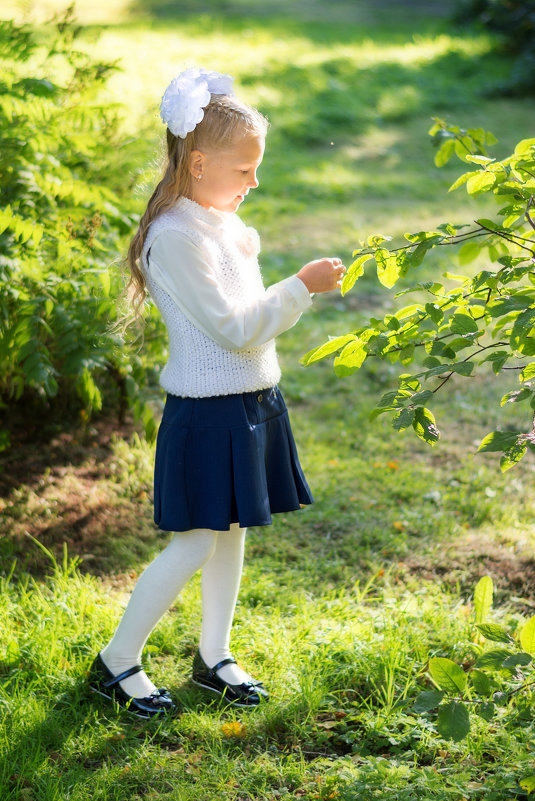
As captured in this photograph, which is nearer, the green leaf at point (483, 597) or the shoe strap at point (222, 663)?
the green leaf at point (483, 597)

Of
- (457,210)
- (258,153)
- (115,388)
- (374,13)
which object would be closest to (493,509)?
(115,388)

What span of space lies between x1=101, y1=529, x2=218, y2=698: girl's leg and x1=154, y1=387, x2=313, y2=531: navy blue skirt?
8 centimetres

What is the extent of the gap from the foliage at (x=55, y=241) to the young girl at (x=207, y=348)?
0.55m

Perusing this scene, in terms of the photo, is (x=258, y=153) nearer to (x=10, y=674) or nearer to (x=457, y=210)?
(x=10, y=674)

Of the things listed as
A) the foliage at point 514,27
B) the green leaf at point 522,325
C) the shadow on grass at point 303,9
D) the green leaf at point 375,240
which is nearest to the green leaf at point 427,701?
the green leaf at point 522,325

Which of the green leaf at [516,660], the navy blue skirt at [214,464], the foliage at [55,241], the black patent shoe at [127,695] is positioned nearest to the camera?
the green leaf at [516,660]

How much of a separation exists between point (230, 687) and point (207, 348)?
94 centimetres

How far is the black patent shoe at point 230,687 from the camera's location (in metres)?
2.41

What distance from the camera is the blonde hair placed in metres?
2.14

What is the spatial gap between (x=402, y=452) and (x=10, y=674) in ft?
7.30

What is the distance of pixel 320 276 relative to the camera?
2.16 m

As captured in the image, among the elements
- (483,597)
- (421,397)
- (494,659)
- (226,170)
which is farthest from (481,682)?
(226,170)

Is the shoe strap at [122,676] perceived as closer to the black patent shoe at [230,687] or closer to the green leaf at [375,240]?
the black patent shoe at [230,687]

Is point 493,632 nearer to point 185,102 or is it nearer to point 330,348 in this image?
point 330,348
